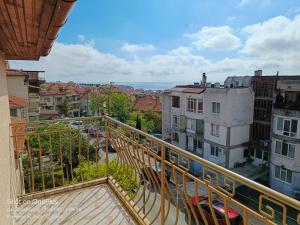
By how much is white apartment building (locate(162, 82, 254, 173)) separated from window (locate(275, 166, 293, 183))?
8.29ft

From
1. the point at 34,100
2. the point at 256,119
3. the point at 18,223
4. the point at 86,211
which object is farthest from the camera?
the point at 34,100

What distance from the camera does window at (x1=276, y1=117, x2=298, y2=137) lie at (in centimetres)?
1188

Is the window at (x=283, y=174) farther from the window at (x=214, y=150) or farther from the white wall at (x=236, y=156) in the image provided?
the window at (x=214, y=150)

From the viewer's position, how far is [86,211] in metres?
2.73

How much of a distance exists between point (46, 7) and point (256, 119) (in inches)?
639

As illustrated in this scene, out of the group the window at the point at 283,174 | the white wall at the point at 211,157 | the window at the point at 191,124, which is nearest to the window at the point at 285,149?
the window at the point at 283,174

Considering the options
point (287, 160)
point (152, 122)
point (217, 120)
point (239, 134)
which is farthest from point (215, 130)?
point (152, 122)

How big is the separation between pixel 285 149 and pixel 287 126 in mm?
1269

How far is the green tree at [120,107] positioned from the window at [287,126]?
Result: 21.9 meters

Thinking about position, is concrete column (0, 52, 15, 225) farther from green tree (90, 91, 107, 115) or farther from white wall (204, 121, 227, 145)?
green tree (90, 91, 107, 115)

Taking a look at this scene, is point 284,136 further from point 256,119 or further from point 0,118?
point 0,118

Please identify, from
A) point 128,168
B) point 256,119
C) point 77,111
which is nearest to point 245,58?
point 256,119

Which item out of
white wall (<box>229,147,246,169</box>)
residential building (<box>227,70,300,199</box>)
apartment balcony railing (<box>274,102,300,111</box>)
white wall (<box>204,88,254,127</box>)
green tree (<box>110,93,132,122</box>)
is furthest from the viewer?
green tree (<box>110,93,132,122</box>)

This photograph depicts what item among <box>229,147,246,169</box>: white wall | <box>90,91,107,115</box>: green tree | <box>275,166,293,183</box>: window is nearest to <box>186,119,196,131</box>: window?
<box>229,147,246,169</box>: white wall
